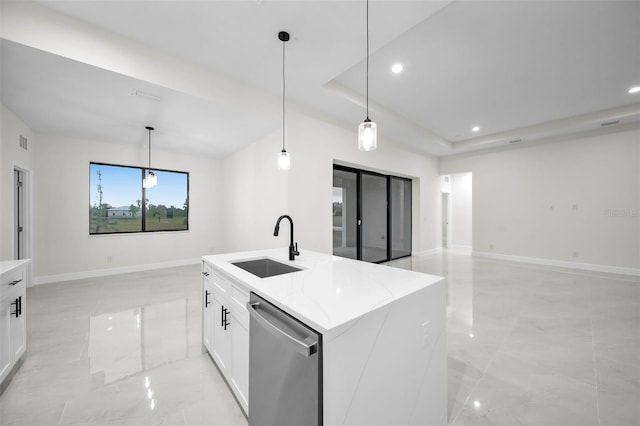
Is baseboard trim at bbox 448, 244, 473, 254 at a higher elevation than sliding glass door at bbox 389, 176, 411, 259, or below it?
below

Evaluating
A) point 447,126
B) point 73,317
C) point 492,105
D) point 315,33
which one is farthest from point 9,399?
point 447,126

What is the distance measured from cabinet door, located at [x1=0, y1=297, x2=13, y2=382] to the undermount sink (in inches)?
64.1

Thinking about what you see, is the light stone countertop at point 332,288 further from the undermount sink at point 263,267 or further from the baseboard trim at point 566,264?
Result: the baseboard trim at point 566,264

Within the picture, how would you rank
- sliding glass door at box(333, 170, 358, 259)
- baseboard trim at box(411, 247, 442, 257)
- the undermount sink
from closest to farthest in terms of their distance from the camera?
the undermount sink → sliding glass door at box(333, 170, 358, 259) → baseboard trim at box(411, 247, 442, 257)

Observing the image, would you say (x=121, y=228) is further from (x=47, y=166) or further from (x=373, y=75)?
(x=373, y=75)

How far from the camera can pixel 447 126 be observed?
18.6 ft

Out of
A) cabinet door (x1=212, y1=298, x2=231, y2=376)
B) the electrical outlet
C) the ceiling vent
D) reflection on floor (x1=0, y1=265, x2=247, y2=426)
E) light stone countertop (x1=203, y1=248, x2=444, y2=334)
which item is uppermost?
the ceiling vent

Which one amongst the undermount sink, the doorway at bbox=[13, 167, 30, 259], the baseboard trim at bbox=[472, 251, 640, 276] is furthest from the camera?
the baseboard trim at bbox=[472, 251, 640, 276]

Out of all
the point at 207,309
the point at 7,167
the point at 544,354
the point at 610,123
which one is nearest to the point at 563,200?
the point at 610,123

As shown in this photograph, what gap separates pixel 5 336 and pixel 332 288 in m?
2.47

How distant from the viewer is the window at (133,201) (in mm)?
4879

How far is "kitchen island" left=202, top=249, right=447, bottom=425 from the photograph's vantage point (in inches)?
37.7

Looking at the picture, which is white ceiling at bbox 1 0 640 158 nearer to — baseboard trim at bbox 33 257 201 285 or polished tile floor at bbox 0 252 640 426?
baseboard trim at bbox 33 257 201 285

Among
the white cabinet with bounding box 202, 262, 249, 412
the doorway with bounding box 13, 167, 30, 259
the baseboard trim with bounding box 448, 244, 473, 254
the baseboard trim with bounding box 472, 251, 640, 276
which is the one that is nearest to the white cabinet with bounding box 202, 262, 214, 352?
the white cabinet with bounding box 202, 262, 249, 412
